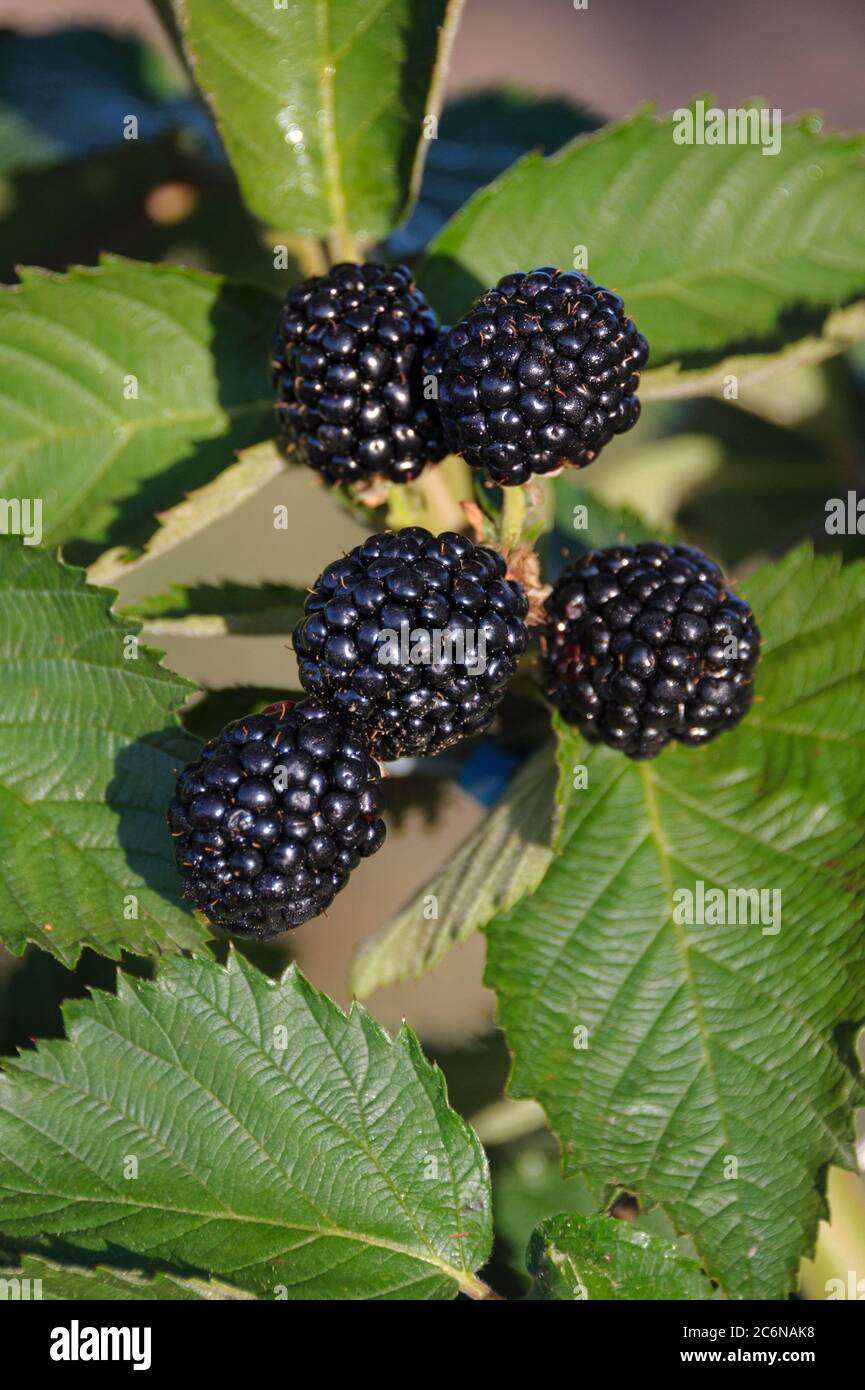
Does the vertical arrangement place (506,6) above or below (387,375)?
above

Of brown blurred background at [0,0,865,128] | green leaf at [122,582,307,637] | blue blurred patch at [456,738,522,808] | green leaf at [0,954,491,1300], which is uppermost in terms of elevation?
brown blurred background at [0,0,865,128]

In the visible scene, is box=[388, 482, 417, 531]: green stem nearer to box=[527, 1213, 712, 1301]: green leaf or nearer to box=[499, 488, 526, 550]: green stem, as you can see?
box=[499, 488, 526, 550]: green stem

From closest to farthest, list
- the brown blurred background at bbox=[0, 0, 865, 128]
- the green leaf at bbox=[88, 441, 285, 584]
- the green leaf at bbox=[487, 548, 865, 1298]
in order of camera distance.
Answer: the green leaf at bbox=[487, 548, 865, 1298]
the green leaf at bbox=[88, 441, 285, 584]
the brown blurred background at bbox=[0, 0, 865, 128]

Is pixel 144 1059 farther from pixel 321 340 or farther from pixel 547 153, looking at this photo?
pixel 547 153

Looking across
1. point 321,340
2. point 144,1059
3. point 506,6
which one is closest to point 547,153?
point 321,340

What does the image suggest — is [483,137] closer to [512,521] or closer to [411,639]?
[512,521]

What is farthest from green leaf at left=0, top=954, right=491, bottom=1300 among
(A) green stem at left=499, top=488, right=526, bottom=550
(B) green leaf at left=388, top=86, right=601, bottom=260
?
(B) green leaf at left=388, top=86, right=601, bottom=260

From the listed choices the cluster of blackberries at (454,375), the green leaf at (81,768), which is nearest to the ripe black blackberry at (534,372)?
the cluster of blackberries at (454,375)

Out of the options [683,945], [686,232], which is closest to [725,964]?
[683,945]
